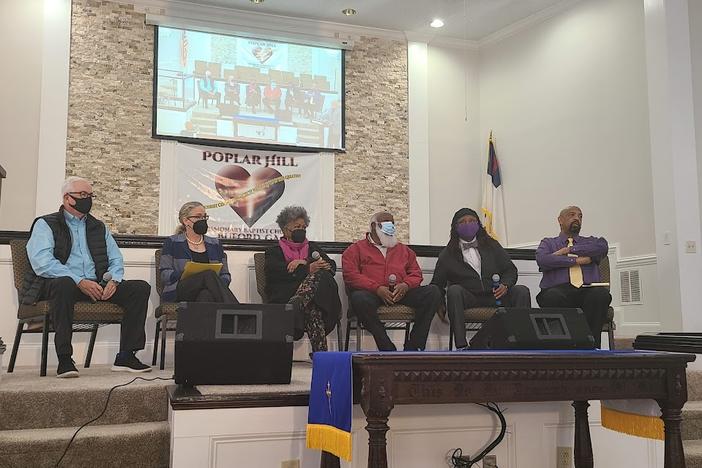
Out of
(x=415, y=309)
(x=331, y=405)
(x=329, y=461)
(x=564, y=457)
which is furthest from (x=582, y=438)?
(x=415, y=309)

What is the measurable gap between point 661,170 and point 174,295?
4.32m

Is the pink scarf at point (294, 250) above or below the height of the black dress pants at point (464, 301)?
above

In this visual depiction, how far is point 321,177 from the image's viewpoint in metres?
8.24

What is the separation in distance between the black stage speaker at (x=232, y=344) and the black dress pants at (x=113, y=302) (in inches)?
37.3

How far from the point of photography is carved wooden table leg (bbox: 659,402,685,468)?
2.75 metres

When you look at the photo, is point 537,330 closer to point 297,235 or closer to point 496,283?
point 496,283

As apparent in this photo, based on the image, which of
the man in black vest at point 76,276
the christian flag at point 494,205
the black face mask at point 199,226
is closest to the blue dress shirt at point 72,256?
the man in black vest at point 76,276

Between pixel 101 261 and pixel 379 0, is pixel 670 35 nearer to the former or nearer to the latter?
pixel 379 0

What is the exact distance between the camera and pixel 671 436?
109 inches

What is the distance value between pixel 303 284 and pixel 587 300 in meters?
1.93

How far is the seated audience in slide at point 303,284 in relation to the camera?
15.0ft

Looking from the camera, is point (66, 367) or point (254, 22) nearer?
point (66, 367)

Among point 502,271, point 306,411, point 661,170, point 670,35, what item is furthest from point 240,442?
point 670,35

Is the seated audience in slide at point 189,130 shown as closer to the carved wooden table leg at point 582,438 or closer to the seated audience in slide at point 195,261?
the seated audience in slide at point 195,261
